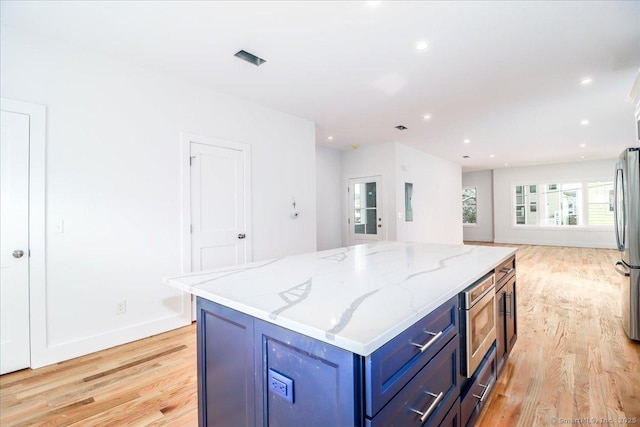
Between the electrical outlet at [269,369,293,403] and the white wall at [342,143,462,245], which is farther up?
the white wall at [342,143,462,245]

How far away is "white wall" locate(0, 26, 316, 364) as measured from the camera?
249 centimetres

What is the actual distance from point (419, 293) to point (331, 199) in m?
5.50

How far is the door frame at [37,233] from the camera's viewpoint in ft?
7.85

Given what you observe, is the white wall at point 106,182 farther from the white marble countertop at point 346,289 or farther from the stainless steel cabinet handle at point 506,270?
the stainless steel cabinet handle at point 506,270

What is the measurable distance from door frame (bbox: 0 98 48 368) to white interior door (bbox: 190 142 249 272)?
1.21m

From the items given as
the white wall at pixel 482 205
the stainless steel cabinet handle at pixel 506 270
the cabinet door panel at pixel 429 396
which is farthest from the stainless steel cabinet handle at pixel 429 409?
the white wall at pixel 482 205

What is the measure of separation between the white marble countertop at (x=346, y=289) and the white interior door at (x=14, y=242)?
186 centimetres

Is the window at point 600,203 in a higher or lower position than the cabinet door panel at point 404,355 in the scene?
higher

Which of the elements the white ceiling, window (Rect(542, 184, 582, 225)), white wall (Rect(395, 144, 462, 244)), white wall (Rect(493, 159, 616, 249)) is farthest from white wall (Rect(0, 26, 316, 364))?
window (Rect(542, 184, 582, 225))

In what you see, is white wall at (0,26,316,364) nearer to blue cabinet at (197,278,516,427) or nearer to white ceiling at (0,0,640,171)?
white ceiling at (0,0,640,171)

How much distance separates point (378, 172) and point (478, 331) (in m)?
5.03

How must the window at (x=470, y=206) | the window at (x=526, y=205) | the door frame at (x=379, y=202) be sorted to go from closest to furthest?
the door frame at (x=379, y=202)
the window at (x=526, y=205)
the window at (x=470, y=206)

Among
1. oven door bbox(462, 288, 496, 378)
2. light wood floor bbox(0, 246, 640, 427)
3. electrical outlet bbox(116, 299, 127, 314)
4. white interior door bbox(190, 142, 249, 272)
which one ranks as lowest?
light wood floor bbox(0, 246, 640, 427)

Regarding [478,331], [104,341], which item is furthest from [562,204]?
[104,341]
